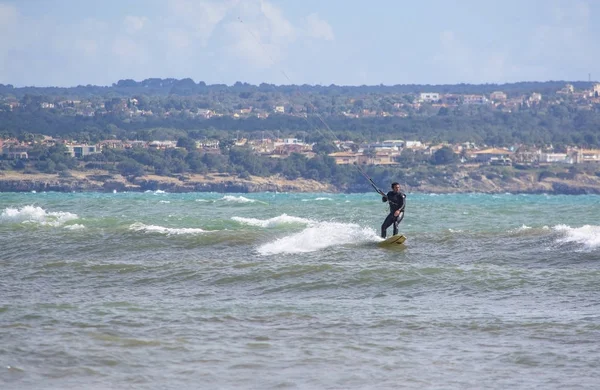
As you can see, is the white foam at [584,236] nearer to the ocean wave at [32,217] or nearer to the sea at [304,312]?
the sea at [304,312]

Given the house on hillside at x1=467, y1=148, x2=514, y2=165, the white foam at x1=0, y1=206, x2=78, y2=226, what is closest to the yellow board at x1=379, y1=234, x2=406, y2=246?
the white foam at x1=0, y1=206, x2=78, y2=226

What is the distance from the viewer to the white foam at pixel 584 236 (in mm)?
20219

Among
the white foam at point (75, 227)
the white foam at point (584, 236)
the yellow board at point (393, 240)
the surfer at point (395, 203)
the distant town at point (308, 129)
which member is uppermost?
the distant town at point (308, 129)

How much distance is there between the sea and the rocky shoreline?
82.3 meters

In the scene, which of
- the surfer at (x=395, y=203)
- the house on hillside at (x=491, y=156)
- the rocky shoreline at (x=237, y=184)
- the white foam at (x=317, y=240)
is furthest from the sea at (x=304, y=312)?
the house on hillside at (x=491, y=156)

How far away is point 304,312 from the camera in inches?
522

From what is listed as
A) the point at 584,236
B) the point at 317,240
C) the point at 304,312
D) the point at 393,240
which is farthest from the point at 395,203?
the point at 304,312

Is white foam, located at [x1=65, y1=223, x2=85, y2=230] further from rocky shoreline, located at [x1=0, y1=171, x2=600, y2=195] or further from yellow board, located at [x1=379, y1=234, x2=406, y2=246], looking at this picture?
rocky shoreline, located at [x1=0, y1=171, x2=600, y2=195]

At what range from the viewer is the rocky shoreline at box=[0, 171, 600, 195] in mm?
104000

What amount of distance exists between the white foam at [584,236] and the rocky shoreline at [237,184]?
84432mm

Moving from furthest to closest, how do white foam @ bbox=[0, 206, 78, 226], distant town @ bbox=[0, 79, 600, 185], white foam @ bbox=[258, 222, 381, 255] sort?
distant town @ bbox=[0, 79, 600, 185] → white foam @ bbox=[0, 206, 78, 226] → white foam @ bbox=[258, 222, 381, 255]

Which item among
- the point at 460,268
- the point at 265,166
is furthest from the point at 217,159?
the point at 460,268

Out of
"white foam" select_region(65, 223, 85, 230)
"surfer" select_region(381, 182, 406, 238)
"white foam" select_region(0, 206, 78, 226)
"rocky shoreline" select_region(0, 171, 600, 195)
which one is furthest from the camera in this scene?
"rocky shoreline" select_region(0, 171, 600, 195)

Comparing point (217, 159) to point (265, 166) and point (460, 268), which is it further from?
point (460, 268)
